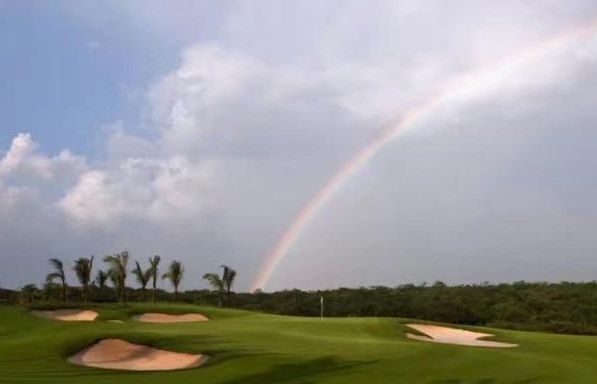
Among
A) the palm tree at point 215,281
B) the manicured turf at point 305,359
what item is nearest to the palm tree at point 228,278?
the palm tree at point 215,281

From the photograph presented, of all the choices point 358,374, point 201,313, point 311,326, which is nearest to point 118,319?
point 201,313

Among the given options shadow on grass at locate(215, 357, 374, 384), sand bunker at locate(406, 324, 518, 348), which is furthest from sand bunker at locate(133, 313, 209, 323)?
shadow on grass at locate(215, 357, 374, 384)

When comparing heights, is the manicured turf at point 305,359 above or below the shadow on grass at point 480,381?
above

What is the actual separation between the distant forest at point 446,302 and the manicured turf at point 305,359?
107ft

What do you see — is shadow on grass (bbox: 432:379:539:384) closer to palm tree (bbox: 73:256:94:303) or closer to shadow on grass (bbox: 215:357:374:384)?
shadow on grass (bbox: 215:357:374:384)

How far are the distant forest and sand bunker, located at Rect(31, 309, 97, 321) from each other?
58.8 feet

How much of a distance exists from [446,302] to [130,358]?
181ft

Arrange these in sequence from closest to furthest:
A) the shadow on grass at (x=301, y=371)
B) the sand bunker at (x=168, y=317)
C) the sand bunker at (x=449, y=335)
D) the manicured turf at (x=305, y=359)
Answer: the shadow on grass at (x=301, y=371) < the manicured turf at (x=305, y=359) < the sand bunker at (x=449, y=335) < the sand bunker at (x=168, y=317)

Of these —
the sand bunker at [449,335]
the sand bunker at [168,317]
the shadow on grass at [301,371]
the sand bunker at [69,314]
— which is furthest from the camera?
the sand bunker at [168,317]

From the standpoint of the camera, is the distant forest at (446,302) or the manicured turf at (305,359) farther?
the distant forest at (446,302)

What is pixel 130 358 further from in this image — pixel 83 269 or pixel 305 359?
pixel 83 269

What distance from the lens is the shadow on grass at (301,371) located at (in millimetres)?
20703

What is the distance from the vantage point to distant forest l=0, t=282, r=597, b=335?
2820 inches

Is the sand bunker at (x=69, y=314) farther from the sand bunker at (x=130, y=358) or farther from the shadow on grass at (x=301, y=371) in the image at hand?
the shadow on grass at (x=301, y=371)
